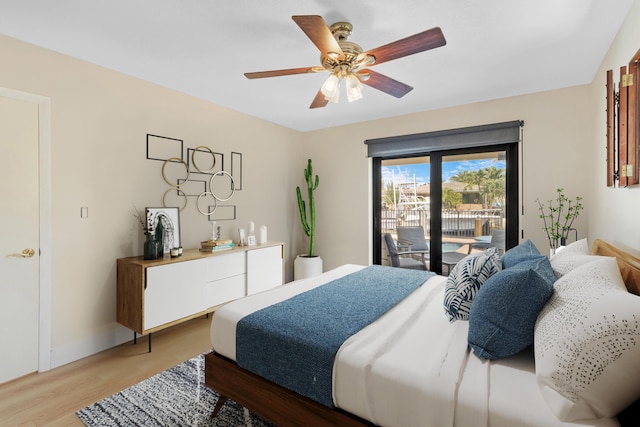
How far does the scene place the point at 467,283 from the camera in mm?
1665

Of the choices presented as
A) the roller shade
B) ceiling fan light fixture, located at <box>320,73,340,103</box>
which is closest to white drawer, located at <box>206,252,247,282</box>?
ceiling fan light fixture, located at <box>320,73,340,103</box>

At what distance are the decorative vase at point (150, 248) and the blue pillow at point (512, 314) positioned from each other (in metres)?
2.67

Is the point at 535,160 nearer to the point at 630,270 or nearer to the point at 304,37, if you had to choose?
the point at 630,270

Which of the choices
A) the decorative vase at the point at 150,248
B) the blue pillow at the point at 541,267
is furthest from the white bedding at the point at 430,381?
the decorative vase at the point at 150,248

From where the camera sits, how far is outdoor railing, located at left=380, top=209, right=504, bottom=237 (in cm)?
365

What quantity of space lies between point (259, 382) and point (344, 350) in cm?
54

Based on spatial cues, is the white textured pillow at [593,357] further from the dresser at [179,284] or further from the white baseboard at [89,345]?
the white baseboard at [89,345]

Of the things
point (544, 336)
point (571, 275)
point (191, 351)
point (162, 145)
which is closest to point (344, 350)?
point (544, 336)

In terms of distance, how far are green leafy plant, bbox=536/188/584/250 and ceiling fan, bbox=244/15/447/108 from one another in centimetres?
212

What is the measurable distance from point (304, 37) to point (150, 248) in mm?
2219

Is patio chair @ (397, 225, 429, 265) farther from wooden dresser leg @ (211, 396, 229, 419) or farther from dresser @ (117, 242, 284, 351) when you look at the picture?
wooden dresser leg @ (211, 396, 229, 419)

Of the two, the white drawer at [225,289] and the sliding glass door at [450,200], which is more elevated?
the sliding glass door at [450,200]

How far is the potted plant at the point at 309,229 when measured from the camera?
444 centimetres

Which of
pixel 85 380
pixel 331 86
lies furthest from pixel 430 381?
pixel 85 380
